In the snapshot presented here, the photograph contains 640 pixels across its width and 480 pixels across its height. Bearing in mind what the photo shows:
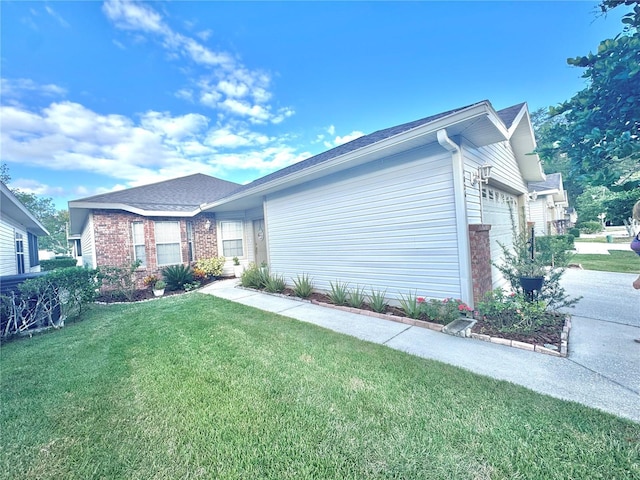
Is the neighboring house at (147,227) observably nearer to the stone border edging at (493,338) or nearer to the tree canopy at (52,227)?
the stone border edging at (493,338)

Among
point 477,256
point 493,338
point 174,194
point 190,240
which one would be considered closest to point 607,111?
point 477,256

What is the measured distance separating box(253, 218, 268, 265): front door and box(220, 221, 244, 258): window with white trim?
82cm

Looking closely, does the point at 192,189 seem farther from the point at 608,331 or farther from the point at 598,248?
the point at 598,248

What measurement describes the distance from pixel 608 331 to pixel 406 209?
3.44 metres

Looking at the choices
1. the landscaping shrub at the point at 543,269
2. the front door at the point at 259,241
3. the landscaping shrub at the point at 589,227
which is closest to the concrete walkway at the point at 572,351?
the landscaping shrub at the point at 543,269

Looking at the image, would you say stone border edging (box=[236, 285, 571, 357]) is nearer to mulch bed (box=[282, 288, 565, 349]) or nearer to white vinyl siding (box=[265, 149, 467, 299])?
mulch bed (box=[282, 288, 565, 349])

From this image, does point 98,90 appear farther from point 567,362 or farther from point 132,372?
point 567,362

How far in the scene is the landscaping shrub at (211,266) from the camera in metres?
10.2

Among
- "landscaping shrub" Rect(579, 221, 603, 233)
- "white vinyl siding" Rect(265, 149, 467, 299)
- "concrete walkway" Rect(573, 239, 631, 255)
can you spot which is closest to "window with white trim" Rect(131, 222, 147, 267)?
"white vinyl siding" Rect(265, 149, 467, 299)

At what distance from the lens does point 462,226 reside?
4.41 m

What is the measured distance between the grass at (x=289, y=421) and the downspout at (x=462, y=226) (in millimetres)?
1904

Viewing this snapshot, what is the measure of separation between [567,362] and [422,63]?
29.5ft

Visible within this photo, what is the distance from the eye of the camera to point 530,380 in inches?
105

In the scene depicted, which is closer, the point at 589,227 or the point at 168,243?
the point at 168,243
